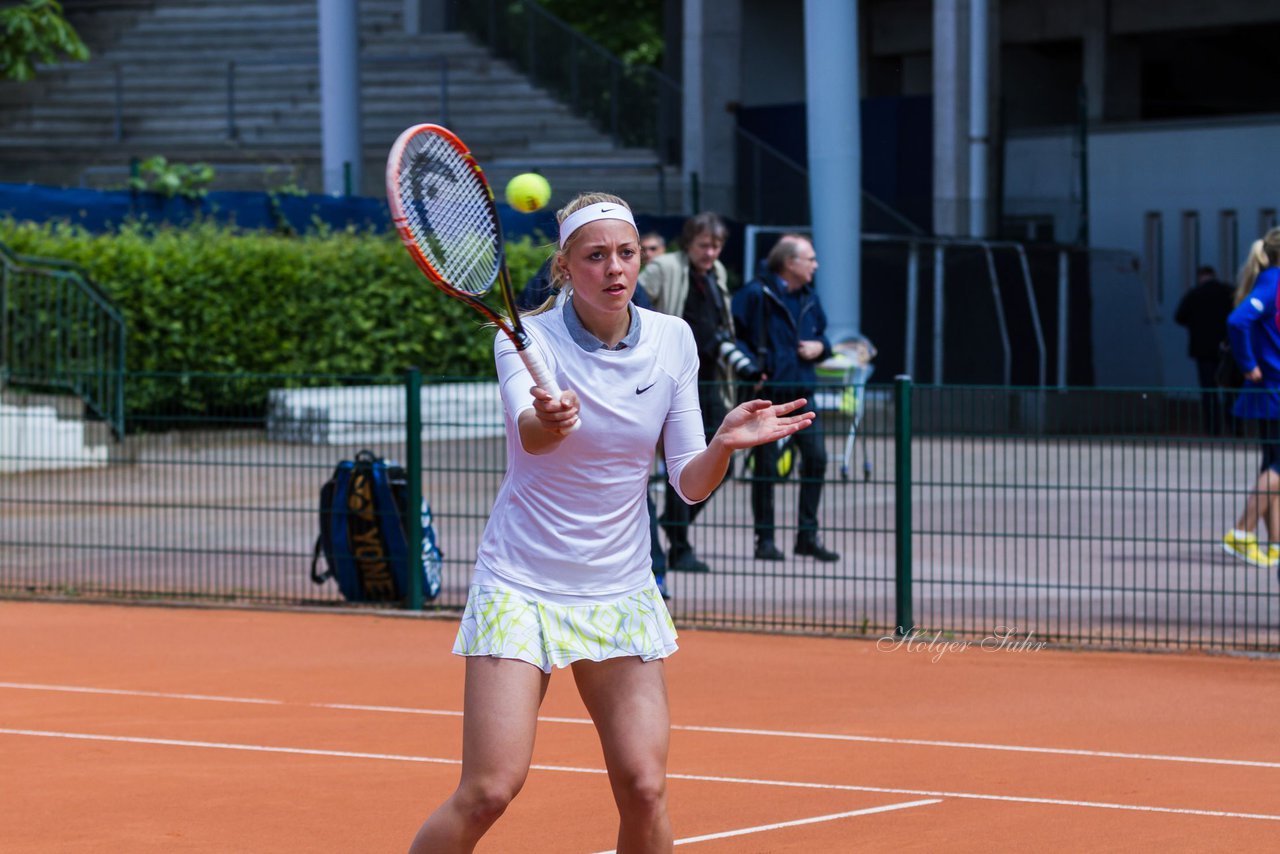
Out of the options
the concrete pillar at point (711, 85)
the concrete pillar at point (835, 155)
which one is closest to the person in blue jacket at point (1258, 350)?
the concrete pillar at point (835, 155)

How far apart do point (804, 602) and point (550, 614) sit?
18.1 feet

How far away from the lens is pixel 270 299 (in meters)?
19.5

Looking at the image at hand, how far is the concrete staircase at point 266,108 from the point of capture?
28766mm

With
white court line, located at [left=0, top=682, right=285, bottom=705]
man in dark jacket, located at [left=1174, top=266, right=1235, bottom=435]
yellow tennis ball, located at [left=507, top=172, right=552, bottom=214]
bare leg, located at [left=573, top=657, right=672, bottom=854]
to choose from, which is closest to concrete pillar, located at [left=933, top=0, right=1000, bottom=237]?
man in dark jacket, located at [left=1174, top=266, right=1235, bottom=435]

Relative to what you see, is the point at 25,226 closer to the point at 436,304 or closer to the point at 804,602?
the point at 436,304

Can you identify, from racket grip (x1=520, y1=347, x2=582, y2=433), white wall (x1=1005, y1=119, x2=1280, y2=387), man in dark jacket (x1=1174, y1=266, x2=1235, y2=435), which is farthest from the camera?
white wall (x1=1005, y1=119, x2=1280, y2=387)

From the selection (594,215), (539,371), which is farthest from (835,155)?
(539,371)

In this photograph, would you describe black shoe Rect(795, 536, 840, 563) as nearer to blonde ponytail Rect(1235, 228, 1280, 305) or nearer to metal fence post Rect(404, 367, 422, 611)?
metal fence post Rect(404, 367, 422, 611)

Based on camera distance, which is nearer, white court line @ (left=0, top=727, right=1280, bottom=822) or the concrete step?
white court line @ (left=0, top=727, right=1280, bottom=822)

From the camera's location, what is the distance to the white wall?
990 inches

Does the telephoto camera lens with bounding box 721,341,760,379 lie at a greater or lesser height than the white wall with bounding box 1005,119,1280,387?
lesser

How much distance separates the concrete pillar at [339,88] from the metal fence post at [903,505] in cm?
1620

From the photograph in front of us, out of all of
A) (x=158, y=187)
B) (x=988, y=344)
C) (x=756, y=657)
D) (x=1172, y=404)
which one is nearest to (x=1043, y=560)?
(x=1172, y=404)

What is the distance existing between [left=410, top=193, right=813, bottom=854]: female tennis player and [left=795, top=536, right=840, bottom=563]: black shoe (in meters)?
5.48
